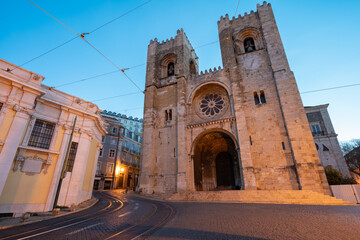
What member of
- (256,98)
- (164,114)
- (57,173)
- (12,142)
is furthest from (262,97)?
(12,142)

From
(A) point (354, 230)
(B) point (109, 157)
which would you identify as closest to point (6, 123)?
(A) point (354, 230)

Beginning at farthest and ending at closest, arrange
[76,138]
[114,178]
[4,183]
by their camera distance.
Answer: [114,178]
[76,138]
[4,183]

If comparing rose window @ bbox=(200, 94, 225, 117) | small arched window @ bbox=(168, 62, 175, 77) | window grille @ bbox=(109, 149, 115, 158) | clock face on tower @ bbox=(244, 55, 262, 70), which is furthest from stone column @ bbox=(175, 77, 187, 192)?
window grille @ bbox=(109, 149, 115, 158)

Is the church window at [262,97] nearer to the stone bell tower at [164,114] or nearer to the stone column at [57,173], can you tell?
the stone bell tower at [164,114]

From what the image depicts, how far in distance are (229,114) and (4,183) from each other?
Result: 60.9 feet

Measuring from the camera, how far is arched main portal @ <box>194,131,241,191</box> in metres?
19.6

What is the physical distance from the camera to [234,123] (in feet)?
58.6

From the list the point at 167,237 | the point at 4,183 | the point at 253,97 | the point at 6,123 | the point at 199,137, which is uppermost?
the point at 253,97

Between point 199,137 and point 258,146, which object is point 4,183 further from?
point 258,146

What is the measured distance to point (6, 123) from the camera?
8891mm

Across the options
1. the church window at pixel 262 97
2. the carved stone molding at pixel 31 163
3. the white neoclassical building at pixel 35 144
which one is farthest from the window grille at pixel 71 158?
the church window at pixel 262 97

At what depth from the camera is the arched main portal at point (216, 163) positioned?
64.4 ft

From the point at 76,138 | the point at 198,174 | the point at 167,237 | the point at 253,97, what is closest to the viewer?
the point at 167,237

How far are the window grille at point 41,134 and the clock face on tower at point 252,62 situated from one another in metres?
20.3
